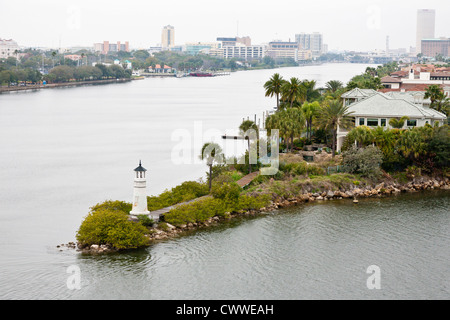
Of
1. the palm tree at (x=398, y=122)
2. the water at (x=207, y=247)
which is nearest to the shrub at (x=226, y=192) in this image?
the water at (x=207, y=247)

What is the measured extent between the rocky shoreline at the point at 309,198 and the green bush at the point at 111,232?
0.35 m

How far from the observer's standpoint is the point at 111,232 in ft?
107

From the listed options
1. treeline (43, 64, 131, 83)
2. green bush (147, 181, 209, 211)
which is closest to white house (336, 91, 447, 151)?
green bush (147, 181, 209, 211)

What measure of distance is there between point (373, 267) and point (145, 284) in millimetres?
10803

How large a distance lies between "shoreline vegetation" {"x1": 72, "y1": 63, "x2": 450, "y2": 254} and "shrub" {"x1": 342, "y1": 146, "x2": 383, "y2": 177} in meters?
0.07

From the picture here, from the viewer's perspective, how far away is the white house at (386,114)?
52469 millimetres

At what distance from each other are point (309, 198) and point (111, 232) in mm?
15820

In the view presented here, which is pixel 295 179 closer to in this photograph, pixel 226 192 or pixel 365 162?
pixel 365 162

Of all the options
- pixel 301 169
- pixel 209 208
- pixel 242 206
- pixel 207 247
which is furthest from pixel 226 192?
pixel 301 169

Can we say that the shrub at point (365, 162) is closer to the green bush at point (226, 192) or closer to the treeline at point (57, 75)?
the green bush at point (226, 192)
